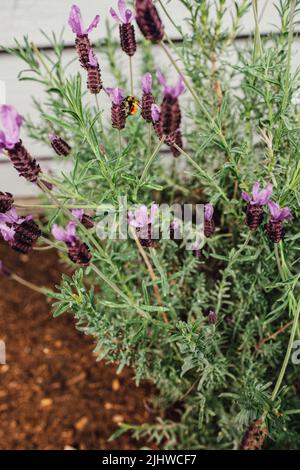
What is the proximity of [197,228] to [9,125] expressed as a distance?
1.94 ft

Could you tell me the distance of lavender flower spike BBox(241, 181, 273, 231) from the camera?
0.90 metres

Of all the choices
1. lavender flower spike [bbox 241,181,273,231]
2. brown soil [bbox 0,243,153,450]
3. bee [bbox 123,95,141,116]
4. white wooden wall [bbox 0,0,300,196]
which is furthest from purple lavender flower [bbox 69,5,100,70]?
brown soil [bbox 0,243,153,450]

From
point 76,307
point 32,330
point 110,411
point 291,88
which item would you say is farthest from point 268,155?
point 32,330

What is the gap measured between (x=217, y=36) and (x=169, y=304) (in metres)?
0.68

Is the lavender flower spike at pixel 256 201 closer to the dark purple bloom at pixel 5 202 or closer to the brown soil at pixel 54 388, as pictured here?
the dark purple bloom at pixel 5 202

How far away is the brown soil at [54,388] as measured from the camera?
156 centimetres

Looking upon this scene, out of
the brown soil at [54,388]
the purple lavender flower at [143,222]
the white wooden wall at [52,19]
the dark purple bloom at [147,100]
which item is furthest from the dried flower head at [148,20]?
the brown soil at [54,388]

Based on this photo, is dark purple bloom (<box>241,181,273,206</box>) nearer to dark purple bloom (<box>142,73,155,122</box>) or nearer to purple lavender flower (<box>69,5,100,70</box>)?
dark purple bloom (<box>142,73,155,122</box>)

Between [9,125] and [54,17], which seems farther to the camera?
[54,17]

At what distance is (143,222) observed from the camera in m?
0.94

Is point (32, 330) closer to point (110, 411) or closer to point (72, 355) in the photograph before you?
point (72, 355)

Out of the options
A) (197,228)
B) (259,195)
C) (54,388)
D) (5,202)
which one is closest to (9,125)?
(5,202)

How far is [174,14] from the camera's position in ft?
5.63

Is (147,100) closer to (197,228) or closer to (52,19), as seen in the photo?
(197,228)
